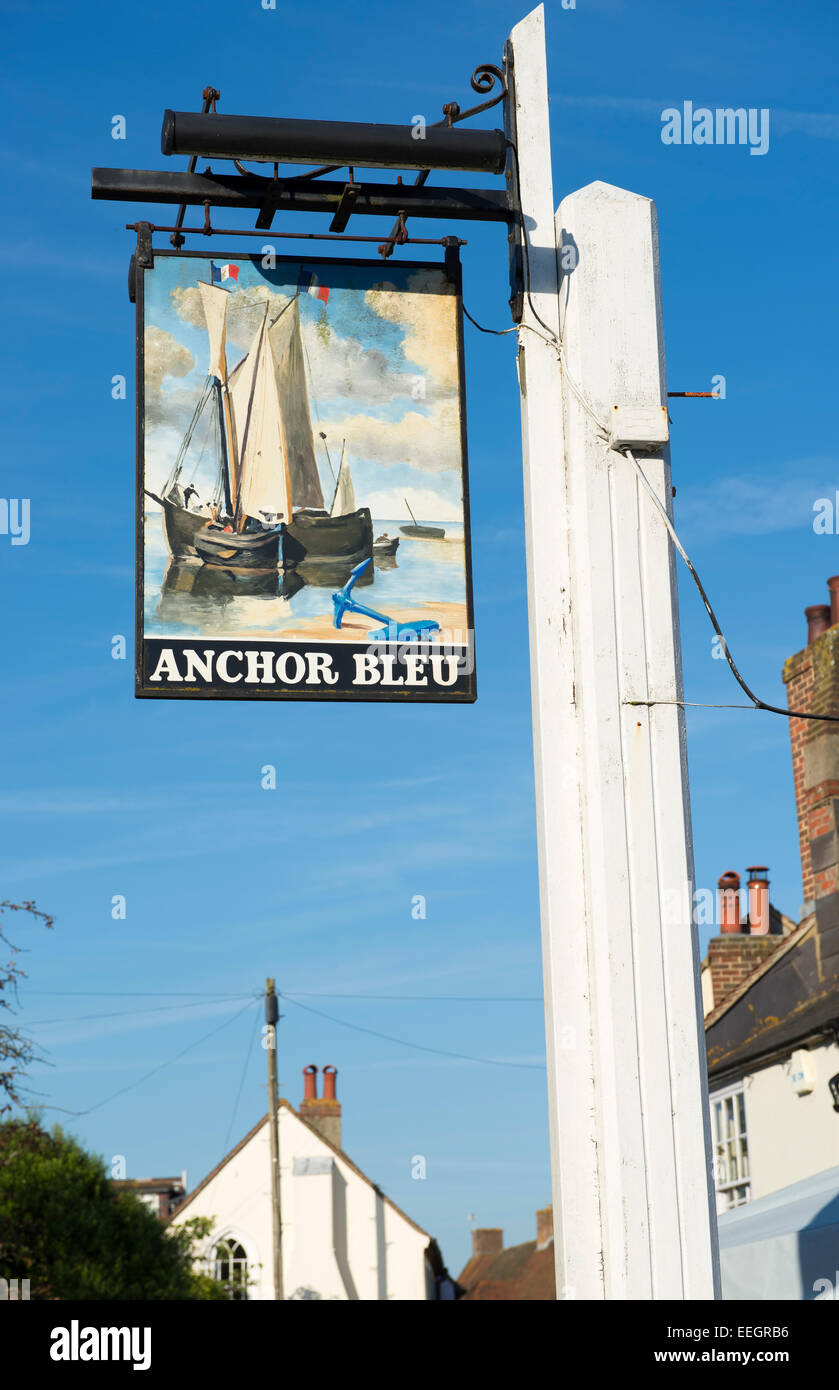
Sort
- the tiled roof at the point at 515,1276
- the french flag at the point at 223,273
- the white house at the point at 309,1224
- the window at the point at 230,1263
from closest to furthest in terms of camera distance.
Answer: the french flag at the point at 223,273, the window at the point at 230,1263, the white house at the point at 309,1224, the tiled roof at the point at 515,1276

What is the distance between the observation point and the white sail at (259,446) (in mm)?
5754

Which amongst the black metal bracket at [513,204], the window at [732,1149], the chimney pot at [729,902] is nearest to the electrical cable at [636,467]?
the black metal bracket at [513,204]

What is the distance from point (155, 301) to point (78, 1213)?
2701cm

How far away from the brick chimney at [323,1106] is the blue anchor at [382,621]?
4041cm

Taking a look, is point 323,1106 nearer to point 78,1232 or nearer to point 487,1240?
point 78,1232

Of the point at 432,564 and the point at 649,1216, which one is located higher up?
the point at 432,564

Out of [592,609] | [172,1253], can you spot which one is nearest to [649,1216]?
[592,609]

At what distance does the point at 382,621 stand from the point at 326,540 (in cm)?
37

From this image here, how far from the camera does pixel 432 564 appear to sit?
19.2 ft

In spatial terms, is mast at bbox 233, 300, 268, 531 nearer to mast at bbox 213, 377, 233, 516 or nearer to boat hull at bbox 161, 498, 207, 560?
mast at bbox 213, 377, 233, 516

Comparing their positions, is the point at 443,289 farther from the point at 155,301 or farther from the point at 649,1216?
the point at 649,1216

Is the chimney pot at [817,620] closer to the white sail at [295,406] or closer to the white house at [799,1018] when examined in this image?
the white house at [799,1018]

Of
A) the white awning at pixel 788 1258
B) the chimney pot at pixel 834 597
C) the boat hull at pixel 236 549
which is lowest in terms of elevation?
the white awning at pixel 788 1258

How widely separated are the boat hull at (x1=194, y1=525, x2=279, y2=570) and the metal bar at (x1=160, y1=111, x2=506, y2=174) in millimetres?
1398
